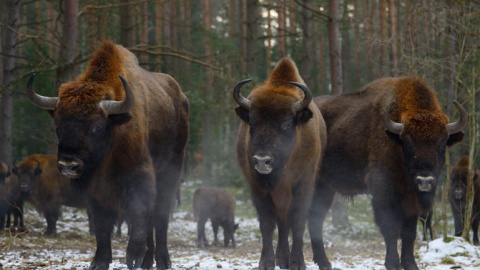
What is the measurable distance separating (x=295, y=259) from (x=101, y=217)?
2.44 m

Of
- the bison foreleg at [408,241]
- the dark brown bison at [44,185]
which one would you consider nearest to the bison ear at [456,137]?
the bison foreleg at [408,241]

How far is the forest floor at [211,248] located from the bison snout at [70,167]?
6.55 feet

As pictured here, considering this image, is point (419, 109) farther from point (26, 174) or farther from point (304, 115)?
point (26, 174)

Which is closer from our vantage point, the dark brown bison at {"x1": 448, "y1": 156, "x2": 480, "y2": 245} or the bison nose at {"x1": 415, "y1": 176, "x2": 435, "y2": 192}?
the bison nose at {"x1": 415, "y1": 176, "x2": 435, "y2": 192}

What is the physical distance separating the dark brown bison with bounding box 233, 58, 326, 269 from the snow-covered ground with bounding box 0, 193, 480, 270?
1077 mm

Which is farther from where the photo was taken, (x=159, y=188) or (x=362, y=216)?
(x=362, y=216)

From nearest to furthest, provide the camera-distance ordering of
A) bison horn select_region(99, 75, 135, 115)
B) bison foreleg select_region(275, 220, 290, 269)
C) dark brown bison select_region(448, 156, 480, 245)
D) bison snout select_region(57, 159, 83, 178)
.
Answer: bison snout select_region(57, 159, 83, 178), bison horn select_region(99, 75, 135, 115), bison foreleg select_region(275, 220, 290, 269), dark brown bison select_region(448, 156, 480, 245)

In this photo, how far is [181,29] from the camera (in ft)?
117

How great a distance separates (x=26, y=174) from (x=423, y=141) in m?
11.9

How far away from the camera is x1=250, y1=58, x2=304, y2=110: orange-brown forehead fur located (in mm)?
7121

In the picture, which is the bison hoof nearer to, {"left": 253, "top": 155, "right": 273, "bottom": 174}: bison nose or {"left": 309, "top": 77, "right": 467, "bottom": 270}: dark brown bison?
{"left": 253, "top": 155, "right": 273, "bottom": 174}: bison nose

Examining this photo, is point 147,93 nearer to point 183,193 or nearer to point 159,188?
point 159,188

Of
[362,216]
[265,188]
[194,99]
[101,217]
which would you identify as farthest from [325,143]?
[362,216]

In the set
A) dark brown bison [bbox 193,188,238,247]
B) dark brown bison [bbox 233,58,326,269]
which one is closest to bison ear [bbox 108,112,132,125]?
dark brown bison [bbox 233,58,326,269]
